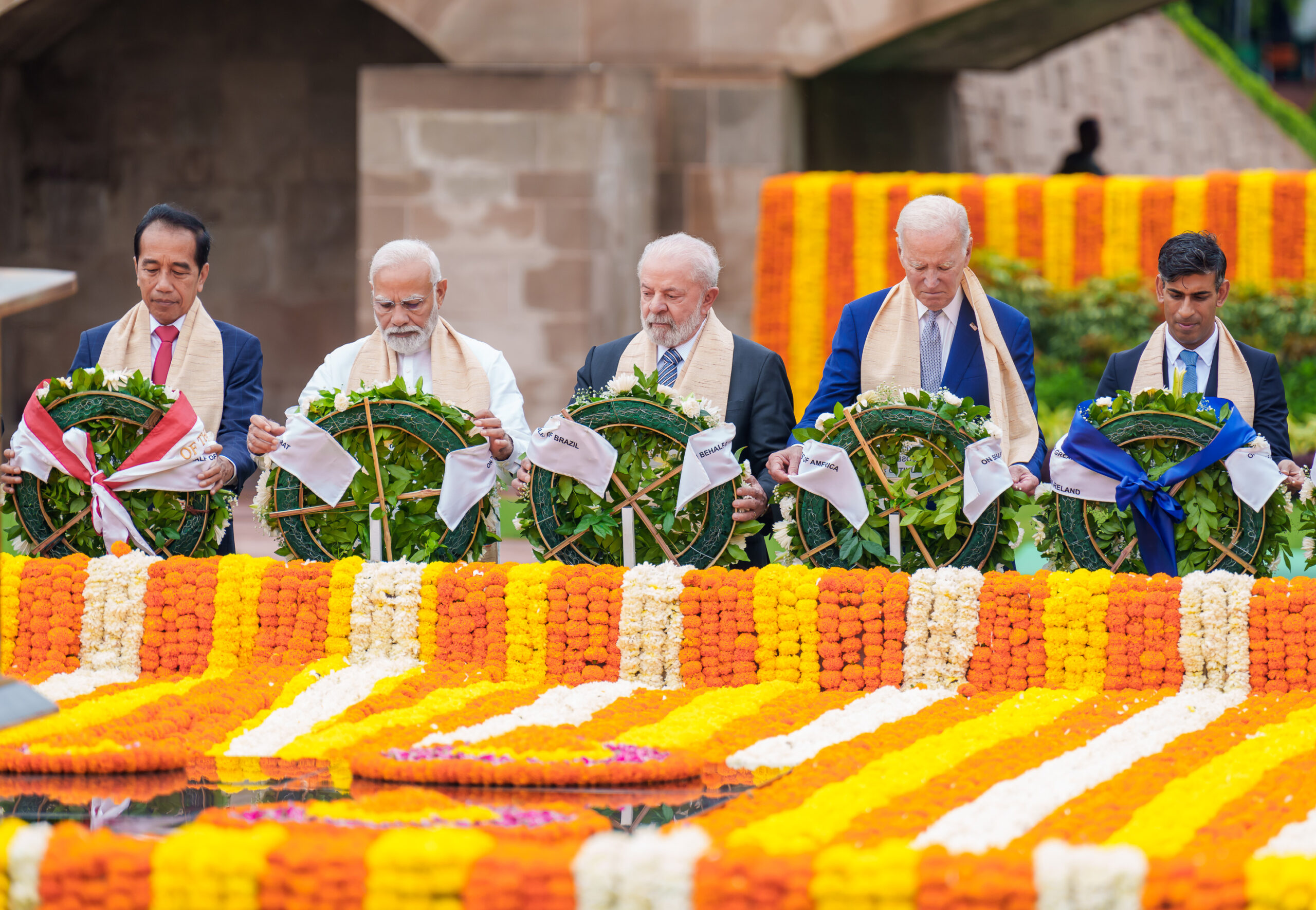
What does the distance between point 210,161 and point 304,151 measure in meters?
0.74

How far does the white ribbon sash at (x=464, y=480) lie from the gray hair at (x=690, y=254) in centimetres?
70

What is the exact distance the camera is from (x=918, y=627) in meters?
4.47

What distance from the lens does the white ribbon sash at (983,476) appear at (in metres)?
4.46

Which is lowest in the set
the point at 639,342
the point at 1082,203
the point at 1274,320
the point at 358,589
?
the point at 358,589

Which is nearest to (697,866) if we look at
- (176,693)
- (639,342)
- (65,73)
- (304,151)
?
(176,693)

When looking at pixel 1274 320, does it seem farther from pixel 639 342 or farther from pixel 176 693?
pixel 176 693

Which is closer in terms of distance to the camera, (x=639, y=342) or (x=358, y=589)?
(x=358, y=589)

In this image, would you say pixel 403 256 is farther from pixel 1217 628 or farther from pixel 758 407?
pixel 1217 628

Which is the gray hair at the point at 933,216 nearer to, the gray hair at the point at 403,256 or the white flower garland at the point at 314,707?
the gray hair at the point at 403,256

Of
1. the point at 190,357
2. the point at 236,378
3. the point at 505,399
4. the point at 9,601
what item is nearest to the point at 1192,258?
the point at 505,399

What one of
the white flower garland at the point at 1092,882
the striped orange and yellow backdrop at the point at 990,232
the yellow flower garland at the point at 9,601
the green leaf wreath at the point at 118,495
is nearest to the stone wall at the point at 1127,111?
the striped orange and yellow backdrop at the point at 990,232

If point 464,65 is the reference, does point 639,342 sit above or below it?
below

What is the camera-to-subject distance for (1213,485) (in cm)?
446

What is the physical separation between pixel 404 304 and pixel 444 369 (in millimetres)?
241
